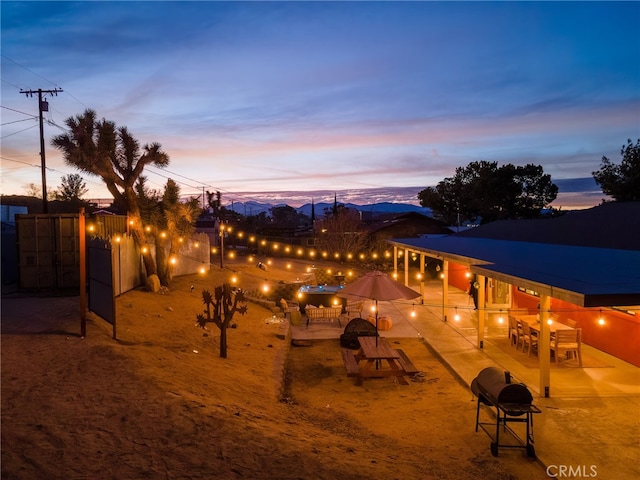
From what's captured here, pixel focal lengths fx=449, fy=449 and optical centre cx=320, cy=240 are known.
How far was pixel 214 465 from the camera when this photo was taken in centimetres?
446

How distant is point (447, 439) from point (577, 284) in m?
3.32

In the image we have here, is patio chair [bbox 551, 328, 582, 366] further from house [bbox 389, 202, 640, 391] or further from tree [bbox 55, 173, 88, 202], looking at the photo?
tree [bbox 55, 173, 88, 202]

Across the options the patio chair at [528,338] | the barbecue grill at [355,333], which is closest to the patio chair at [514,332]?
the patio chair at [528,338]

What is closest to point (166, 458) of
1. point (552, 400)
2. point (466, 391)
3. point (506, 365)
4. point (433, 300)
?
point (466, 391)

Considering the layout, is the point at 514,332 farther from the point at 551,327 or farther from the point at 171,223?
the point at 171,223

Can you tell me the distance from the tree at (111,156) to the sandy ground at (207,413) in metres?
4.29

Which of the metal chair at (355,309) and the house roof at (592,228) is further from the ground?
the house roof at (592,228)

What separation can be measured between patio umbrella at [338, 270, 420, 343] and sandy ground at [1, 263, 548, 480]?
167 centimetres

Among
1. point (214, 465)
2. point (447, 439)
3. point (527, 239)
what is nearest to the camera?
point (214, 465)

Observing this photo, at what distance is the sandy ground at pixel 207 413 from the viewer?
4516 mm

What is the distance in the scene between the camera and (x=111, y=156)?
43.9ft

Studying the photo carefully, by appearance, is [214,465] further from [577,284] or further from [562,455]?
[577,284]

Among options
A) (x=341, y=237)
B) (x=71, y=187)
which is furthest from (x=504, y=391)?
(x=71, y=187)

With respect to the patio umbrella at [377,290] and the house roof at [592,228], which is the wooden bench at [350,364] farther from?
the house roof at [592,228]
